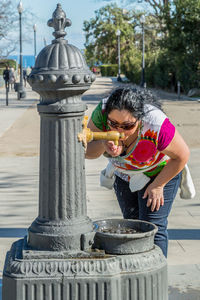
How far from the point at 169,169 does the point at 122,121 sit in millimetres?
423

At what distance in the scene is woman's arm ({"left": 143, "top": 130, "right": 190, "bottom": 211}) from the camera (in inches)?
129

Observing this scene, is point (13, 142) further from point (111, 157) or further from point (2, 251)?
point (111, 157)

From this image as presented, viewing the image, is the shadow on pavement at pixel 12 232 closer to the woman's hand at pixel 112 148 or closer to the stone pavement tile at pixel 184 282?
the stone pavement tile at pixel 184 282

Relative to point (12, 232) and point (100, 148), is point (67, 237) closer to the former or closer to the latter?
point (100, 148)

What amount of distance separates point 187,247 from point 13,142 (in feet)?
25.8

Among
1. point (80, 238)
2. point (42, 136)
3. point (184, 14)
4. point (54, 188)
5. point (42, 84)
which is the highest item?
point (184, 14)

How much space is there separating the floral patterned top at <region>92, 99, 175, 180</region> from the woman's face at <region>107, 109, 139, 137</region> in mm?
73

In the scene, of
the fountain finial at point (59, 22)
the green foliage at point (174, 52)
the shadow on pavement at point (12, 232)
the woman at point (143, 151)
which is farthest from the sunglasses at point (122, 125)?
the green foliage at point (174, 52)

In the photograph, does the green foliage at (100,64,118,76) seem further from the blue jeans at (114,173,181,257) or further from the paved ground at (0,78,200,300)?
the blue jeans at (114,173,181,257)

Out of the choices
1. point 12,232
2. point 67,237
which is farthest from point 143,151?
point 12,232

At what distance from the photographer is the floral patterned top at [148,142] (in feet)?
10.6

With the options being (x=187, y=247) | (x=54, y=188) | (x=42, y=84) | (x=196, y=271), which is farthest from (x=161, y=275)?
(x=187, y=247)

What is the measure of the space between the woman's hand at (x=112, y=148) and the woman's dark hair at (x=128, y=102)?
18 cm

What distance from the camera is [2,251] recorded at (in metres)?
4.94
